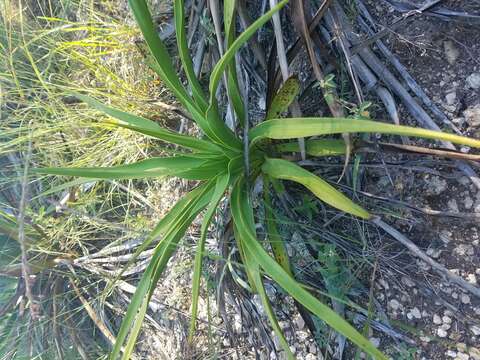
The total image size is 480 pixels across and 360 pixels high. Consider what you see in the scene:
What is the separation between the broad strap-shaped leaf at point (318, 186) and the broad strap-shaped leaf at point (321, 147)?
0.23ft

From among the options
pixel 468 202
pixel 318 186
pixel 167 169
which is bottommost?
pixel 468 202

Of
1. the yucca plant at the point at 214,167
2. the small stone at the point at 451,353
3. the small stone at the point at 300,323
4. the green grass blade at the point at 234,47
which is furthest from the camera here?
the small stone at the point at 300,323

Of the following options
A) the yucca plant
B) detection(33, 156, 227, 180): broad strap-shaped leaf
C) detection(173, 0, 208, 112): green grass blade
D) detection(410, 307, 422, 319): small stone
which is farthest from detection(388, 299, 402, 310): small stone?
detection(173, 0, 208, 112): green grass blade

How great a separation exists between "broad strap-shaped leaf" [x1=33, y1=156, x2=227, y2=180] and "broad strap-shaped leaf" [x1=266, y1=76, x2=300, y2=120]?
0.46 ft

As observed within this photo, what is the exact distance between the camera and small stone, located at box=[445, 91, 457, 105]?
88 centimetres

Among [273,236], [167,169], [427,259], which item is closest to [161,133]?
[167,169]

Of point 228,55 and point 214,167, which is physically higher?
point 228,55

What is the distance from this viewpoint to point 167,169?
0.90 meters

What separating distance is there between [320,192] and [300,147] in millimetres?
139

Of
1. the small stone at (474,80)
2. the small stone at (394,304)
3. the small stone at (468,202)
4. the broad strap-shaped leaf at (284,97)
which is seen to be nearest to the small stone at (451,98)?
the small stone at (474,80)

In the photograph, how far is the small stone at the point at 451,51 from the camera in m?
0.88

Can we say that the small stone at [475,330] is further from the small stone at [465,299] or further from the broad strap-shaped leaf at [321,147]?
the broad strap-shaped leaf at [321,147]

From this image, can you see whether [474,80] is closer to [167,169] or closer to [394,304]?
[394,304]

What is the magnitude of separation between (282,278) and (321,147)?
27 cm
